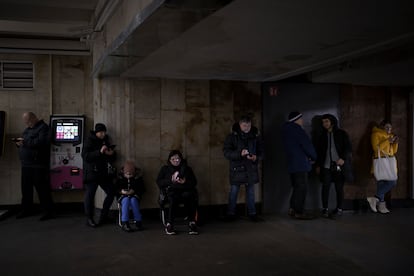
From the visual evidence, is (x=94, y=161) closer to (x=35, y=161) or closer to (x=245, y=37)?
(x=35, y=161)

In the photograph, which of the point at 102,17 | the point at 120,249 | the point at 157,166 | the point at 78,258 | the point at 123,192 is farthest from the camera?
the point at 157,166

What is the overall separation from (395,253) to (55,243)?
3828 millimetres

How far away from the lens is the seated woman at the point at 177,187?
5.50 meters

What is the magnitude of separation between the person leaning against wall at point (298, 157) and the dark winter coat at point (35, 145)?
363 cm

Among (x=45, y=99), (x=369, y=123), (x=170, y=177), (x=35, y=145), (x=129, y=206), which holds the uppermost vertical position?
(x=45, y=99)

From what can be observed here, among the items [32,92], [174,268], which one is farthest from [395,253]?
[32,92]

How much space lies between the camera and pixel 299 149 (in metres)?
6.28

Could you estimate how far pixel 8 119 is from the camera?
22.8ft

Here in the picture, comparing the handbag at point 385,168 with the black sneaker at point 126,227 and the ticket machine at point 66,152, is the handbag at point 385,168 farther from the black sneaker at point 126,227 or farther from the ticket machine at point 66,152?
the ticket machine at point 66,152

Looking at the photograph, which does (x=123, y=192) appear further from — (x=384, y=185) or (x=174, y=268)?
(x=384, y=185)

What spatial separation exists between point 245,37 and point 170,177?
2568 millimetres

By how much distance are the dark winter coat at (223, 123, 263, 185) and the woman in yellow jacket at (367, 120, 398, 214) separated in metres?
1.98

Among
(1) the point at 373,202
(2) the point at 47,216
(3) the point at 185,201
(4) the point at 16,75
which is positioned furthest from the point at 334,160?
(4) the point at 16,75

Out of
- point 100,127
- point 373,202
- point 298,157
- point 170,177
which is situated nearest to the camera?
point 170,177
